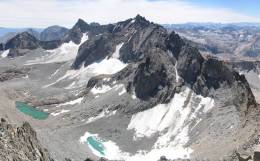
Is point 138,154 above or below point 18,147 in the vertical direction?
below

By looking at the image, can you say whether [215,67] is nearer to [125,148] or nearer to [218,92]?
[218,92]

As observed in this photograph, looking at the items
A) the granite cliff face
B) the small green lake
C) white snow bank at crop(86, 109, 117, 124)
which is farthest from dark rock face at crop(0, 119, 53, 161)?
white snow bank at crop(86, 109, 117, 124)

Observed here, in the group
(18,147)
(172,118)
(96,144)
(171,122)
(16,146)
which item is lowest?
(96,144)

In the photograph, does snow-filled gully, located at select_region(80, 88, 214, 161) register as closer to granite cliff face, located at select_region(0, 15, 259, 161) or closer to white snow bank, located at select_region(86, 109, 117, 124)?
granite cliff face, located at select_region(0, 15, 259, 161)

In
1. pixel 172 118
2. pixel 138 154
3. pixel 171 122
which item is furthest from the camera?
pixel 172 118

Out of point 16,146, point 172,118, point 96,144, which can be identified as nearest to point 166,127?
point 172,118

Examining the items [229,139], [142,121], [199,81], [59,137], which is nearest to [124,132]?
[142,121]

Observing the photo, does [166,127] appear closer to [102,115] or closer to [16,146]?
[102,115]
